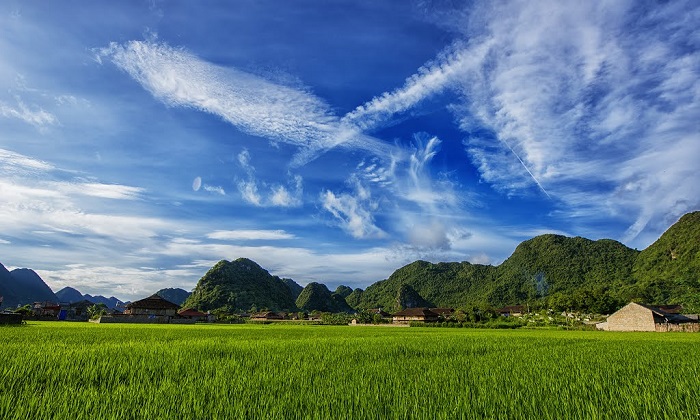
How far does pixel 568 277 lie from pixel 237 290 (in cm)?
8816

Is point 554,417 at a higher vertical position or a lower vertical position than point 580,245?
lower

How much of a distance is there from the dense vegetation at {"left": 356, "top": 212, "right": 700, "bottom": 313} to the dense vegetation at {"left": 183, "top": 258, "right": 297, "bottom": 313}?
3816 centimetres

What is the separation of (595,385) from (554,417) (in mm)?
1996

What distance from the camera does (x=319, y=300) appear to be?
12631 centimetres

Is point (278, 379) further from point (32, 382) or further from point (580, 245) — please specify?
point (580, 245)

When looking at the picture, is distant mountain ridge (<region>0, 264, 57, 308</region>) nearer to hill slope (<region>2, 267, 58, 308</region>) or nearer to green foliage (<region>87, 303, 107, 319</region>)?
hill slope (<region>2, 267, 58, 308</region>)

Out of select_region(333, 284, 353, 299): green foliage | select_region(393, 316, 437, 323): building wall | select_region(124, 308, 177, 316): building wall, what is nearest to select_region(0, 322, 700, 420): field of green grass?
select_region(124, 308, 177, 316): building wall

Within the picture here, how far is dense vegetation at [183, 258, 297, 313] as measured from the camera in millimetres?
90194

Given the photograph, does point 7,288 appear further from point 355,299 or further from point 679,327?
point 679,327

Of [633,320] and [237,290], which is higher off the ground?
[237,290]

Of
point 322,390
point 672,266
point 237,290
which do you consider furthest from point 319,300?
point 322,390

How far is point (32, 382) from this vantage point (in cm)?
473

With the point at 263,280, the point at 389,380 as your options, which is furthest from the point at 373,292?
the point at 389,380

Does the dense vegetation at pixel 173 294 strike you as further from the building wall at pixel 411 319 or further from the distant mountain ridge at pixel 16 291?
the building wall at pixel 411 319
